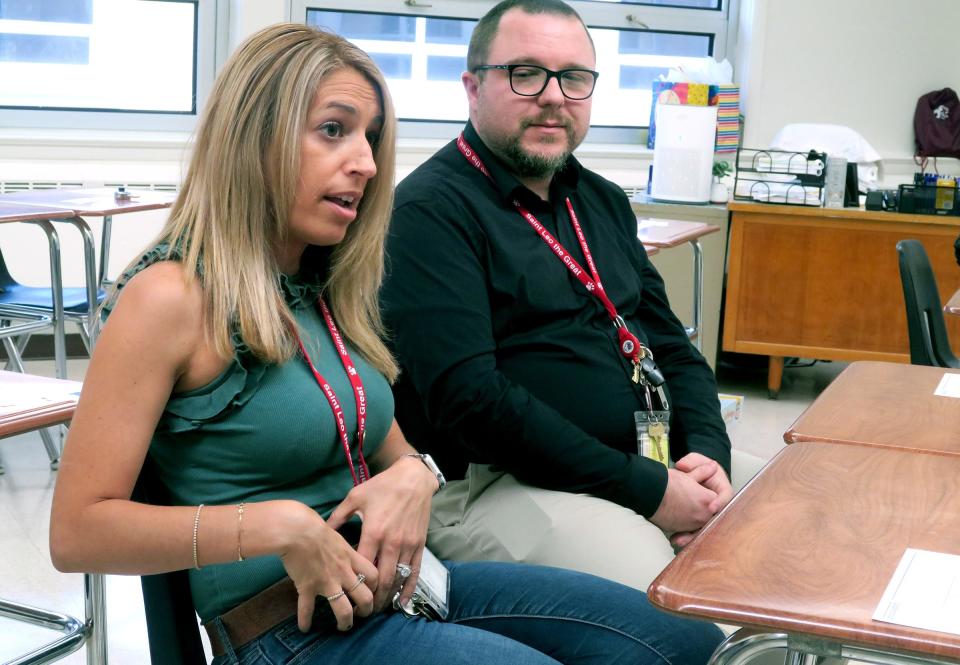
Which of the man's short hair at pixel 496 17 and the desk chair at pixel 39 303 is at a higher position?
the man's short hair at pixel 496 17

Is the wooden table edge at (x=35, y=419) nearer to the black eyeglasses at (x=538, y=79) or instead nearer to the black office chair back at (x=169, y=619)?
the black office chair back at (x=169, y=619)

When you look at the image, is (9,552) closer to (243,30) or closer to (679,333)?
(679,333)

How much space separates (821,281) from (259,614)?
386 centimetres

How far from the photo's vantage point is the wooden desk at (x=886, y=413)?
1.65 metres

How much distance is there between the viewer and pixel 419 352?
1.84 m

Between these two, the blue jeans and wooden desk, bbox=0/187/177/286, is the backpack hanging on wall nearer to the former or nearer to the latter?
wooden desk, bbox=0/187/177/286

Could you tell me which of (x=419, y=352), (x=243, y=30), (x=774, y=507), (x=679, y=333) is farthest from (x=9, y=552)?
(x=243, y=30)

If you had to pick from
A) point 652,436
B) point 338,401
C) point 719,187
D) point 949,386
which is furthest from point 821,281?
point 338,401

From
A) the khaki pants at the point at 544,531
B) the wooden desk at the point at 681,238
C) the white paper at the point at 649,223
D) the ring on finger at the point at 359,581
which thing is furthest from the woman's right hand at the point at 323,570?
the white paper at the point at 649,223

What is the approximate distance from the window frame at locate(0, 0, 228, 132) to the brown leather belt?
4.40 meters

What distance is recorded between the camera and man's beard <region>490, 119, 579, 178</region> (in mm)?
2039

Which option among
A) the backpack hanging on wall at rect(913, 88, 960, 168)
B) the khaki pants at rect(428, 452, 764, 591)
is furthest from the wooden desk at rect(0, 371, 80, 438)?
the backpack hanging on wall at rect(913, 88, 960, 168)

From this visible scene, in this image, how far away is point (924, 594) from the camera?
3.45ft

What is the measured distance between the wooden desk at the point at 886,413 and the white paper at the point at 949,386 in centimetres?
1
